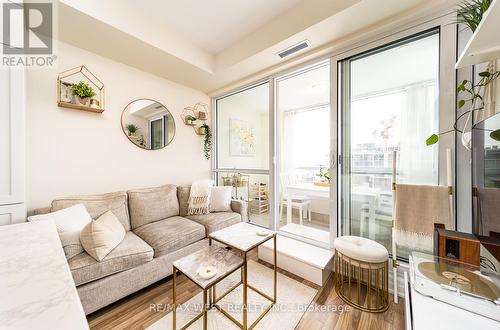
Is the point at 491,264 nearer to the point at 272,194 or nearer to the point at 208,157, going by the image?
the point at 272,194

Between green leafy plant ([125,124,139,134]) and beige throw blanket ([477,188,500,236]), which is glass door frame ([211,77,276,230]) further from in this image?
beige throw blanket ([477,188,500,236])

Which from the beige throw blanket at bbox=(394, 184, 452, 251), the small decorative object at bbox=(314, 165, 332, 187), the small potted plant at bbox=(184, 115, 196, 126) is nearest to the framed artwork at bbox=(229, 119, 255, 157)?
the small potted plant at bbox=(184, 115, 196, 126)

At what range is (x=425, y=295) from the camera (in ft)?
3.18

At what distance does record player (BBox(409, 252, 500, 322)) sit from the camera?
890 millimetres

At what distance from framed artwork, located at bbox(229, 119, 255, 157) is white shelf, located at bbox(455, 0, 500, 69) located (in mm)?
2441

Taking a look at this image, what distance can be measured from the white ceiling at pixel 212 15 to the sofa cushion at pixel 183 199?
2.03 m

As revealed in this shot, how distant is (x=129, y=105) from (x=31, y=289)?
2427mm

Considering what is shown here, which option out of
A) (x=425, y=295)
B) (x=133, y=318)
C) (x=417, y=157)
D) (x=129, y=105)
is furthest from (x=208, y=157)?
(x=425, y=295)

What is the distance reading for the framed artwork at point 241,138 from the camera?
316 cm

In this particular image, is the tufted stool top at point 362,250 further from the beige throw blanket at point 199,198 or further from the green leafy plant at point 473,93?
the beige throw blanket at point 199,198

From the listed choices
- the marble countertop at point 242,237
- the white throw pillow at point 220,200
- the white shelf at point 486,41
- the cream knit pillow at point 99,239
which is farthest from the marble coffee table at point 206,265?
the white shelf at point 486,41

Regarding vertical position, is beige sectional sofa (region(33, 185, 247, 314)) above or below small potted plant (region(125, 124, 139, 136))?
below

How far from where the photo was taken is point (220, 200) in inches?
110

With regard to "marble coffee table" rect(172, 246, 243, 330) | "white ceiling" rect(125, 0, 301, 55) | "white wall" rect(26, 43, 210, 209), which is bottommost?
"marble coffee table" rect(172, 246, 243, 330)
